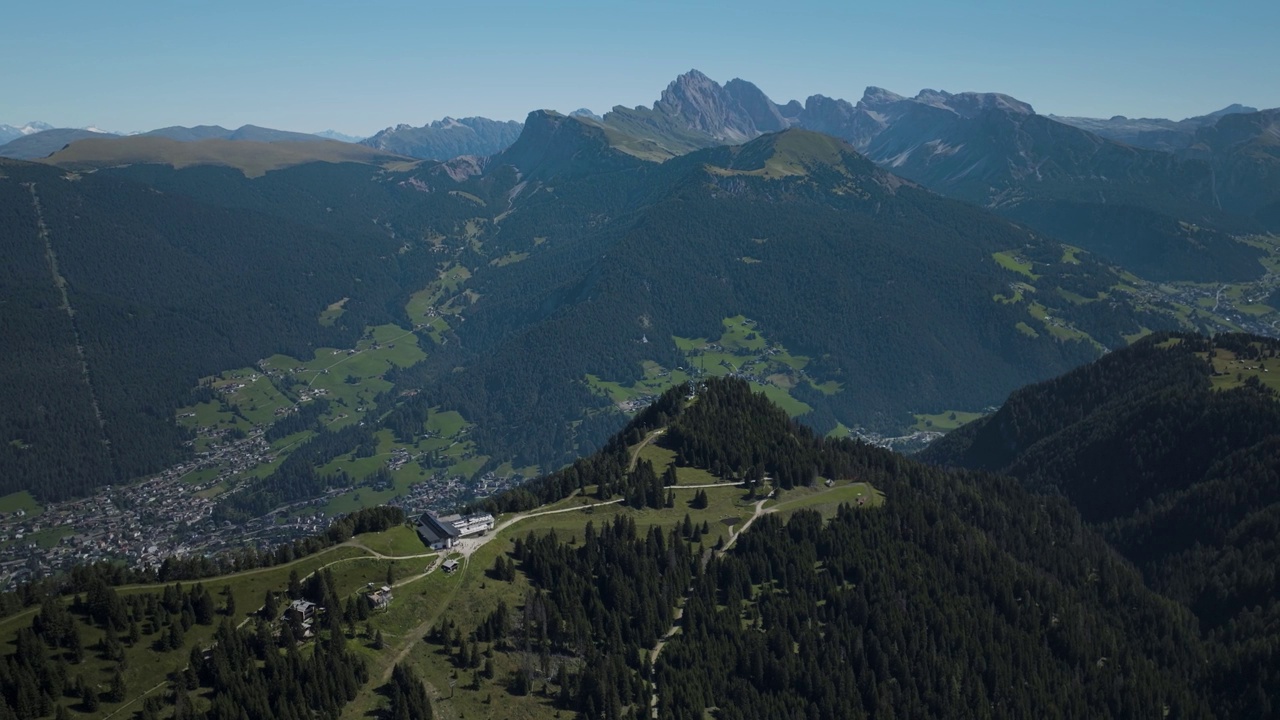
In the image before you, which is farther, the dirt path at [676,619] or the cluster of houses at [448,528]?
the cluster of houses at [448,528]

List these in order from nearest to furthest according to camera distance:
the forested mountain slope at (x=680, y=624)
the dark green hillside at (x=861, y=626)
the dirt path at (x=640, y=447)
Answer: the forested mountain slope at (x=680, y=624) < the dark green hillside at (x=861, y=626) < the dirt path at (x=640, y=447)

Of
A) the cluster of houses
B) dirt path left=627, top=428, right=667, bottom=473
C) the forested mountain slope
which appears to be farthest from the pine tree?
dirt path left=627, top=428, right=667, bottom=473

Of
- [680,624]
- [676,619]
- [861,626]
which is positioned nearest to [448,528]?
[676,619]

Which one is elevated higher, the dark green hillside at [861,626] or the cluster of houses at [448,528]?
the cluster of houses at [448,528]

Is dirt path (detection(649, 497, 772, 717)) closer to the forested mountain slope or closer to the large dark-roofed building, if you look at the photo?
A: the forested mountain slope

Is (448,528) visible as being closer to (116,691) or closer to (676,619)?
(676,619)

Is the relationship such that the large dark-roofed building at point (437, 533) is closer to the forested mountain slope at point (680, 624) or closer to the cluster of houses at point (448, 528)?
the cluster of houses at point (448, 528)

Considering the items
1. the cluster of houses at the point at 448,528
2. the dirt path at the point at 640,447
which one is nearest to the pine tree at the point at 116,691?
the cluster of houses at the point at 448,528

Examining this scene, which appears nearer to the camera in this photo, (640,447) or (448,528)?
(448,528)
